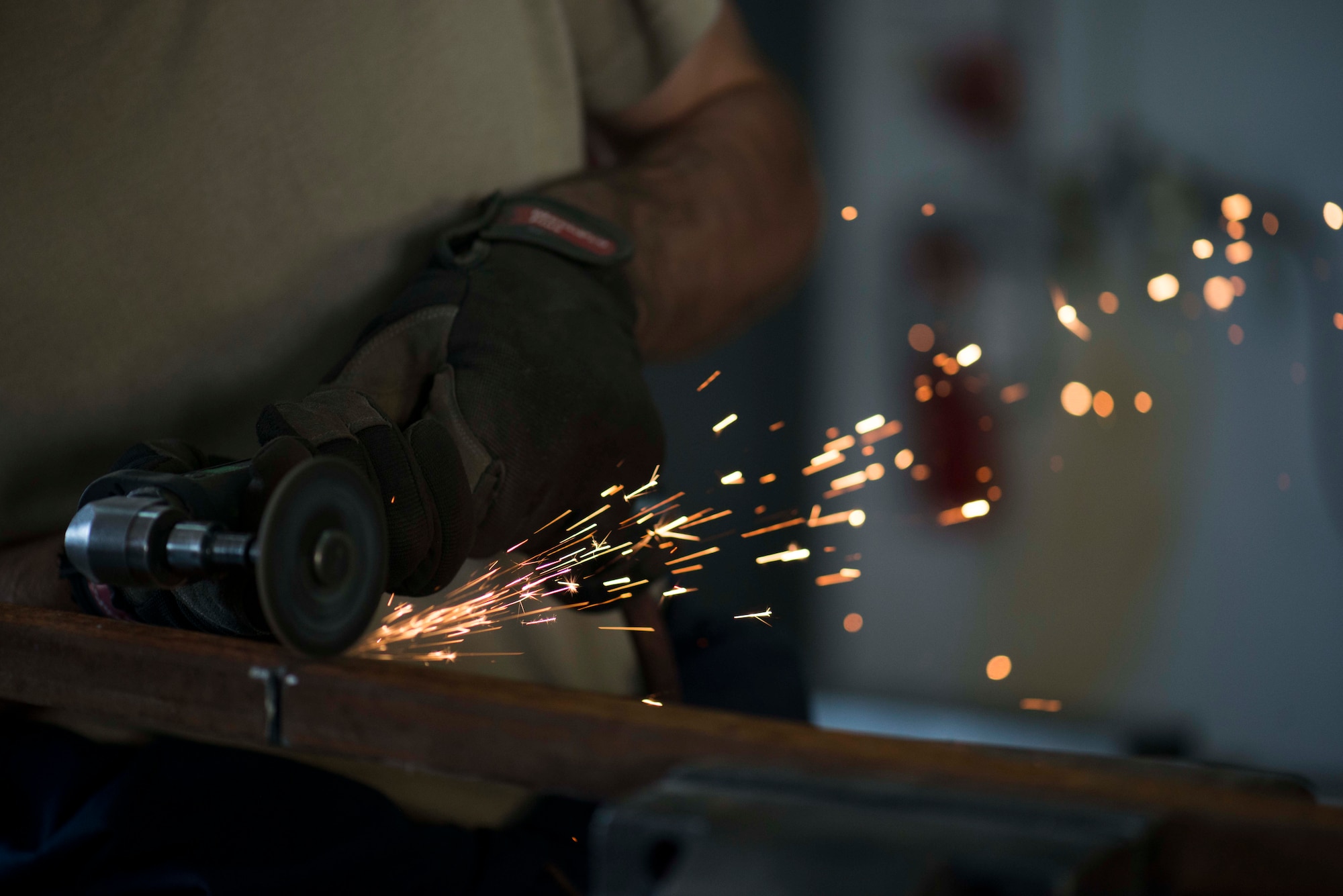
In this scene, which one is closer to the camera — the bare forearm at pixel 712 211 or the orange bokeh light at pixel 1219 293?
the bare forearm at pixel 712 211

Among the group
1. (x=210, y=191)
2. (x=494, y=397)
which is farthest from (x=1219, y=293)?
(x=210, y=191)

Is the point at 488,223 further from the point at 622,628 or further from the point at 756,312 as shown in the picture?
the point at 756,312

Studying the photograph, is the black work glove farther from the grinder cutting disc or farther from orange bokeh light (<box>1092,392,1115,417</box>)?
orange bokeh light (<box>1092,392,1115,417</box>)

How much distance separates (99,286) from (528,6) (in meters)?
0.60

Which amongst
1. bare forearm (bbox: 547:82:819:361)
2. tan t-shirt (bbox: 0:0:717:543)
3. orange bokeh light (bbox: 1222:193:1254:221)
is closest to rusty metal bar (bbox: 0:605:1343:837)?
tan t-shirt (bbox: 0:0:717:543)

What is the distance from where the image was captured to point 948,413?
7.78 ft

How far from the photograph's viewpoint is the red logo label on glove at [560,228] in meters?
0.89

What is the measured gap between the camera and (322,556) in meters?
0.47

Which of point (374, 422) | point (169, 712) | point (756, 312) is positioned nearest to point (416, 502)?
point (374, 422)

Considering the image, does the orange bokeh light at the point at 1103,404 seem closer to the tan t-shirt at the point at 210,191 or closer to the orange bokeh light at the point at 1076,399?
the orange bokeh light at the point at 1076,399

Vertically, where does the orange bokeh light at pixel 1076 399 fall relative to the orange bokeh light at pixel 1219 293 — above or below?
below

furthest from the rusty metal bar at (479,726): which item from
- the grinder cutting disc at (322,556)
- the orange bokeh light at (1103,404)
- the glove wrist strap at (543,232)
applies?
the orange bokeh light at (1103,404)

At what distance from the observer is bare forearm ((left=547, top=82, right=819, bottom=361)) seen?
1069mm

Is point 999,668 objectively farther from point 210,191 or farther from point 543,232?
point 210,191
